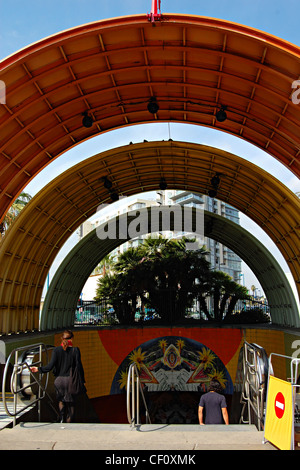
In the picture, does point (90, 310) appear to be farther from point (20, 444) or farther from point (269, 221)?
point (20, 444)

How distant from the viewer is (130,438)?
6715 mm

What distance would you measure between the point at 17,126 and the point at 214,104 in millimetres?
7308

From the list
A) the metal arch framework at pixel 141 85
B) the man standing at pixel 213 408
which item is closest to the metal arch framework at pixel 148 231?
the metal arch framework at pixel 141 85

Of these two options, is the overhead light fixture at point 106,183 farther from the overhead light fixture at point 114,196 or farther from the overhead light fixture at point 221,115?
the overhead light fixture at point 221,115

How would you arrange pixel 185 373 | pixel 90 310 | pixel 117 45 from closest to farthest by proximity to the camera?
1. pixel 117 45
2. pixel 185 373
3. pixel 90 310

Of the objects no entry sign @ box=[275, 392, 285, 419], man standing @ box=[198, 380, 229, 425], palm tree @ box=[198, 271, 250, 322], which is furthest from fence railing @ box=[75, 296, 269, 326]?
no entry sign @ box=[275, 392, 285, 419]

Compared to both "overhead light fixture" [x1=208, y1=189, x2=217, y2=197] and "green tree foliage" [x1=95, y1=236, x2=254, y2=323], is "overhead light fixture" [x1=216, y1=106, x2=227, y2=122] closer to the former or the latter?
"overhead light fixture" [x1=208, y1=189, x2=217, y2=197]

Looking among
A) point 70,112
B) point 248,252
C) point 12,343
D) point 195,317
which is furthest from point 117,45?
point 195,317

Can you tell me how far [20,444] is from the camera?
6.55 meters

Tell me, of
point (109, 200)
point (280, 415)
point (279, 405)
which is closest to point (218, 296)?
point (109, 200)

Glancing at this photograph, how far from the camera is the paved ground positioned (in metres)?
6.33

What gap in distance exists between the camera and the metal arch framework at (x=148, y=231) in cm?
2469

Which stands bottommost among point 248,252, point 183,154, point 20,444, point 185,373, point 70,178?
point 185,373

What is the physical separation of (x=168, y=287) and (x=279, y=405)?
2350 centimetres
